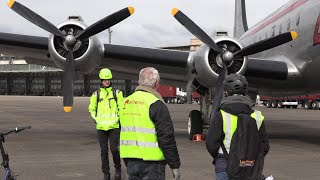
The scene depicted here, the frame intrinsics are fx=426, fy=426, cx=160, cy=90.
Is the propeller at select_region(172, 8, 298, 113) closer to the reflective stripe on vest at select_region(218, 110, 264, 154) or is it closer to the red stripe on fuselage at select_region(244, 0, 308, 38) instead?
the red stripe on fuselage at select_region(244, 0, 308, 38)

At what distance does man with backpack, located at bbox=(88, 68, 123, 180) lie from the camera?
6.95m

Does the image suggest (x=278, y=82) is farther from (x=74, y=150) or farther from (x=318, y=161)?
(x=74, y=150)

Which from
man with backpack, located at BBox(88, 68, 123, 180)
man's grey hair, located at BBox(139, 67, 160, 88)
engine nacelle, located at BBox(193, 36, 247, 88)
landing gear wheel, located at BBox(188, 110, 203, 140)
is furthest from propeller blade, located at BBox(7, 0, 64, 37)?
man's grey hair, located at BBox(139, 67, 160, 88)

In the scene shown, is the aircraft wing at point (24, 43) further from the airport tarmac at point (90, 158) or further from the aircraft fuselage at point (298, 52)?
the aircraft fuselage at point (298, 52)

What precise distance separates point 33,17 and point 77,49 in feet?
5.50

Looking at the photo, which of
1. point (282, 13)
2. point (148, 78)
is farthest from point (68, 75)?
point (148, 78)

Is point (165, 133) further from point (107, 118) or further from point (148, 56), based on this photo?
point (148, 56)

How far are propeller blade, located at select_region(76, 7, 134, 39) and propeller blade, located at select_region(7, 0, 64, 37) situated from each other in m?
0.69

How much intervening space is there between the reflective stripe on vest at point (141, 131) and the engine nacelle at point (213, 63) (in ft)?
25.1

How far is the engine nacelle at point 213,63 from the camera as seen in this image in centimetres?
1166

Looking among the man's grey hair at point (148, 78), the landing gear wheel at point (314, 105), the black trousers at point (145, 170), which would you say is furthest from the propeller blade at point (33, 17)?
the landing gear wheel at point (314, 105)

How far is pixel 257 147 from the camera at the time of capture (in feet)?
12.1

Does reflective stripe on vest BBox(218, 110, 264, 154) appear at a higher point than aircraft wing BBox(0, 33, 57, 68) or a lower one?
lower

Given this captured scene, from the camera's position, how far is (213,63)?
39.1 ft
